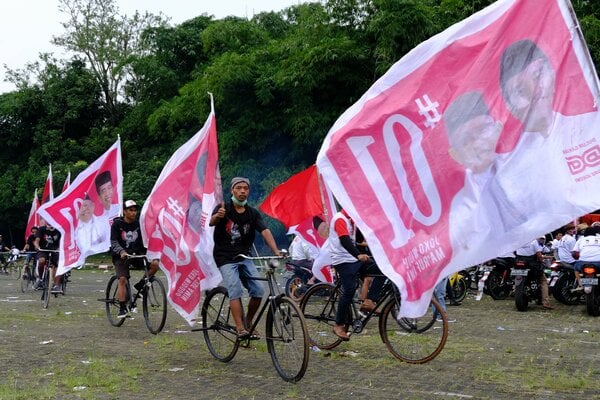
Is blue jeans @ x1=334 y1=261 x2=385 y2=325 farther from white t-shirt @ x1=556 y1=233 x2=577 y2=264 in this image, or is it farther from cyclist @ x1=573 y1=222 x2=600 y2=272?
white t-shirt @ x1=556 y1=233 x2=577 y2=264

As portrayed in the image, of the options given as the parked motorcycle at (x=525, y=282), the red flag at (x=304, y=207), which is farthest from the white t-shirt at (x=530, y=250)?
the red flag at (x=304, y=207)

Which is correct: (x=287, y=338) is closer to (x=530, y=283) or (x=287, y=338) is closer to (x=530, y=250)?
(x=530, y=250)

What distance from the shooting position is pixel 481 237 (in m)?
4.56

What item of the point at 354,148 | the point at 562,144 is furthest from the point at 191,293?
the point at 562,144

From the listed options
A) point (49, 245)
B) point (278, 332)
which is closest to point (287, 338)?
point (278, 332)

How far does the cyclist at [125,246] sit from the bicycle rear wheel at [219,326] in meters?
2.38

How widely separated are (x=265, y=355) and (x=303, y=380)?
1396 mm

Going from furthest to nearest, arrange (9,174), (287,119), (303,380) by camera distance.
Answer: (9,174) → (287,119) → (303,380)

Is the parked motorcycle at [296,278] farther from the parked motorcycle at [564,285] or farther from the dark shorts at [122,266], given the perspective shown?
the parked motorcycle at [564,285]

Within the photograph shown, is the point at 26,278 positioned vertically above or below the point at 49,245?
below

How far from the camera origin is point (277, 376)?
23.6ft

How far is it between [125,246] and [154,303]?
1.06 m

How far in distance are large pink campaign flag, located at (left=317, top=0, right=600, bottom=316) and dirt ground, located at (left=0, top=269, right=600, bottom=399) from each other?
6.80ft

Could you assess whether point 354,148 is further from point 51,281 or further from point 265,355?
point 51,281
